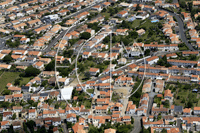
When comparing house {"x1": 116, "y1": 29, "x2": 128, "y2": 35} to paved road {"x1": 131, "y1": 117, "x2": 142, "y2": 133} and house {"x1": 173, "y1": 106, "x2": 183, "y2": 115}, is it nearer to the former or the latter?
house {"x1": 173, "y1": 106, "x2": 183, "y2": 115}

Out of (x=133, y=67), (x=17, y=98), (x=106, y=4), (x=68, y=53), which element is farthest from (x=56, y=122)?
(x=106, y=4)

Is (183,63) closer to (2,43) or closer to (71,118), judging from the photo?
(71,118)

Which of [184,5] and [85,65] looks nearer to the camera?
[85,65]

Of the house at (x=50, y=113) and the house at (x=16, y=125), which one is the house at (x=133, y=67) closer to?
the house at (x=50, y=113)

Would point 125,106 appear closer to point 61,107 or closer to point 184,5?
point 61,107

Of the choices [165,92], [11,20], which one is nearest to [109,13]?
[11,20]

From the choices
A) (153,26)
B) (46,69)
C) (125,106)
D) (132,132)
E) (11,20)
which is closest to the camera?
(132,132)

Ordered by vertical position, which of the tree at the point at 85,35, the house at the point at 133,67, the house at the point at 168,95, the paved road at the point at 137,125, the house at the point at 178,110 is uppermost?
the tree at the point at 85,35

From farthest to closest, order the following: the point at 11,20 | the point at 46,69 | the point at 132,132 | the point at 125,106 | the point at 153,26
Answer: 1. the point at 11,20
2. the point at 153,26
3. the point at 46,69
4. the point at 125,106
5. the point at 132,132

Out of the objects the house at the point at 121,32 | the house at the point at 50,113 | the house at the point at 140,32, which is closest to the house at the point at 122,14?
the house at the point at 121,32

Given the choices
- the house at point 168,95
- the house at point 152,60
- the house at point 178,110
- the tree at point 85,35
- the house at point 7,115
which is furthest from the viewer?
the tree at point 85,35
